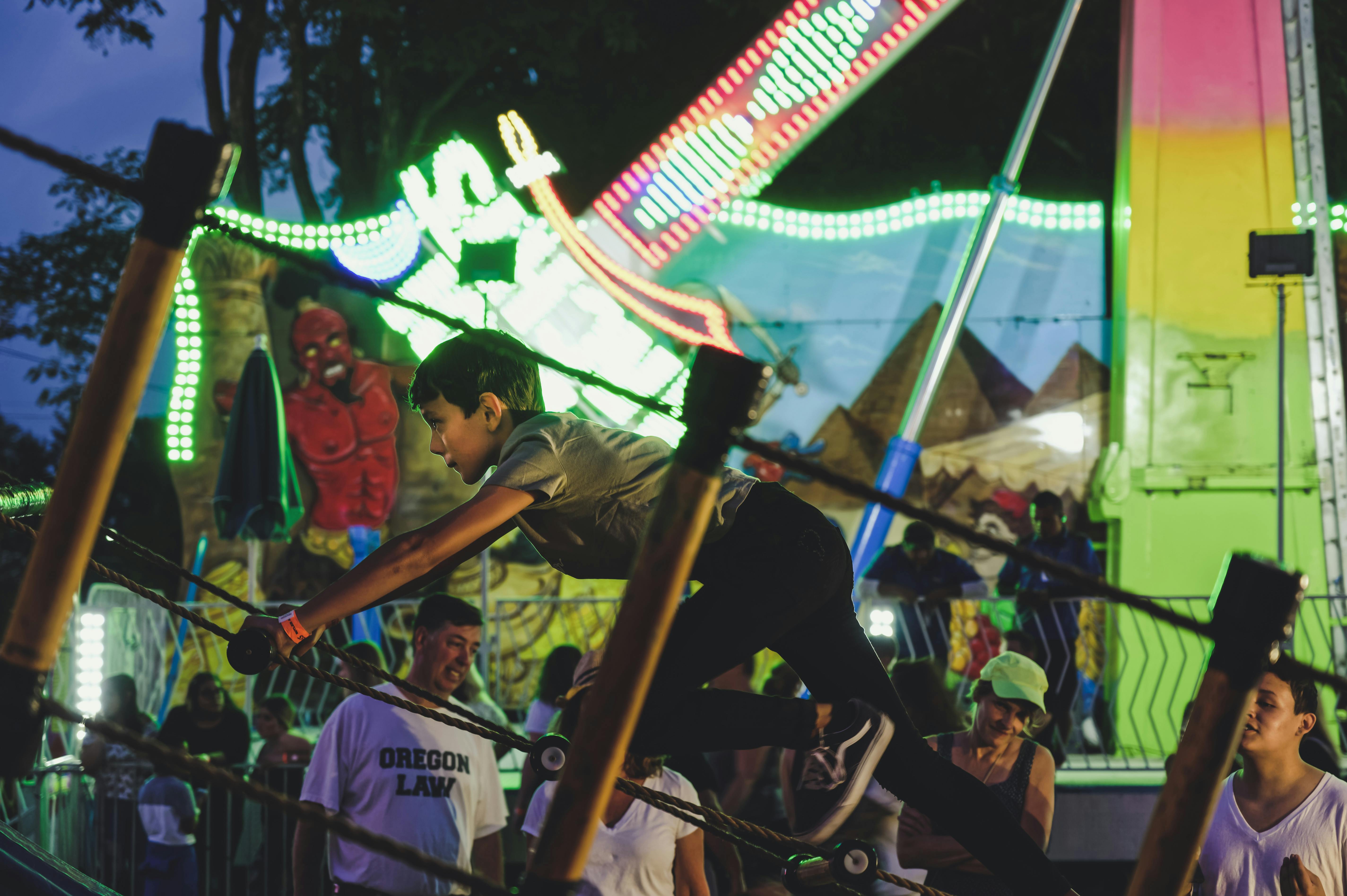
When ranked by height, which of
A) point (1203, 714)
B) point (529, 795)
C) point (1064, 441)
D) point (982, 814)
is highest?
point (1064, 441)

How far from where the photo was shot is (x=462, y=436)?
7.88ft

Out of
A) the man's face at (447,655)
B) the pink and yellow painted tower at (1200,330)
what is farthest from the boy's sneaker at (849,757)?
the pink and yellow painted tower at (1200,330)

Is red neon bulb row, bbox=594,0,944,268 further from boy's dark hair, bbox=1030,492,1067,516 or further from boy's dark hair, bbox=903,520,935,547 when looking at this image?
boy's dark hair, bbox=1030,492,1067,516

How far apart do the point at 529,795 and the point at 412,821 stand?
3.40 ft

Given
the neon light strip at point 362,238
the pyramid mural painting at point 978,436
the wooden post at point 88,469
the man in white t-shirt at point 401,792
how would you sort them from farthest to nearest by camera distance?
the pyramid mural painting at point 978,436 < the neon light strip at point 362,238 < the man in white t-shirt at point 401,792 < the wooden post at point 88,469

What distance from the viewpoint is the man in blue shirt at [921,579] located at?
733 cm

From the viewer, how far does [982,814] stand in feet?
8.50

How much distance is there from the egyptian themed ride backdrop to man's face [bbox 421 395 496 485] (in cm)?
674

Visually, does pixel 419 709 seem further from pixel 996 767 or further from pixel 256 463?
pixel 256 463

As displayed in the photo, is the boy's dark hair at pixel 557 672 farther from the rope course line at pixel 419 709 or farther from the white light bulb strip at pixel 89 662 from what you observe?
the white light bulb strip at pixel 89 662

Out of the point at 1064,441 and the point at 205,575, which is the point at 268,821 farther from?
the point at 1064,441

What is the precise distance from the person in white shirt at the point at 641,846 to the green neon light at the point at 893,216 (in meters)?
9.02

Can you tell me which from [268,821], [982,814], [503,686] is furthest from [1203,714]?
[503,686]

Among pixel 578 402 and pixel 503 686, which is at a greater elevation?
pixel 578 402
